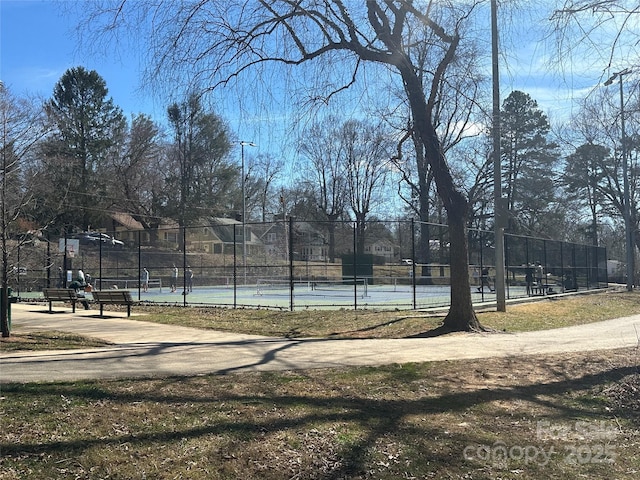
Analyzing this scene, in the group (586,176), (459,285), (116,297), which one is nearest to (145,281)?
(116,297)

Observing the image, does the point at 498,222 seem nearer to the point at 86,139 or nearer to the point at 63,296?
the point at 63,296

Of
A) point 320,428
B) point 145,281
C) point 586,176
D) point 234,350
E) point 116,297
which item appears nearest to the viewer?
point 320,428

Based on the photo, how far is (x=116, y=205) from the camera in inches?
2304


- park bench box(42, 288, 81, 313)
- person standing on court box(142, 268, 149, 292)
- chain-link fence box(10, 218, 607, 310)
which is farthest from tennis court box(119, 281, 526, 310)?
park bench box(42, 288, 81, 313)

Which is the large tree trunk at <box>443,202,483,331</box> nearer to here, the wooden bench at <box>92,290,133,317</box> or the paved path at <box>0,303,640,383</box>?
the paved path at <box>0,303,640,383</box>

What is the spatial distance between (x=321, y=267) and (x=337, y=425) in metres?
32.7

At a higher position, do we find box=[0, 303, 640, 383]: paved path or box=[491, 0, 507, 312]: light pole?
box=[491, 0, 507, 312]: light pole

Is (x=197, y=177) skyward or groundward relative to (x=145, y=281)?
skyward

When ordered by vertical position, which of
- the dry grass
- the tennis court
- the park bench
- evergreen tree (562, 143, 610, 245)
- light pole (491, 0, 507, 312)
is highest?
evergreen tree (562, 143, 610, 245)

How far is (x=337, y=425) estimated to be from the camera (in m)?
5.66

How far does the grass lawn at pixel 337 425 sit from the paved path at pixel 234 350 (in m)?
0.78

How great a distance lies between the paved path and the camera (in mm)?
8250

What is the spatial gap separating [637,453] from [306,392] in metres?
3.52

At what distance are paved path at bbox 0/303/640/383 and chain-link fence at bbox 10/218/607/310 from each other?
7785 mm
